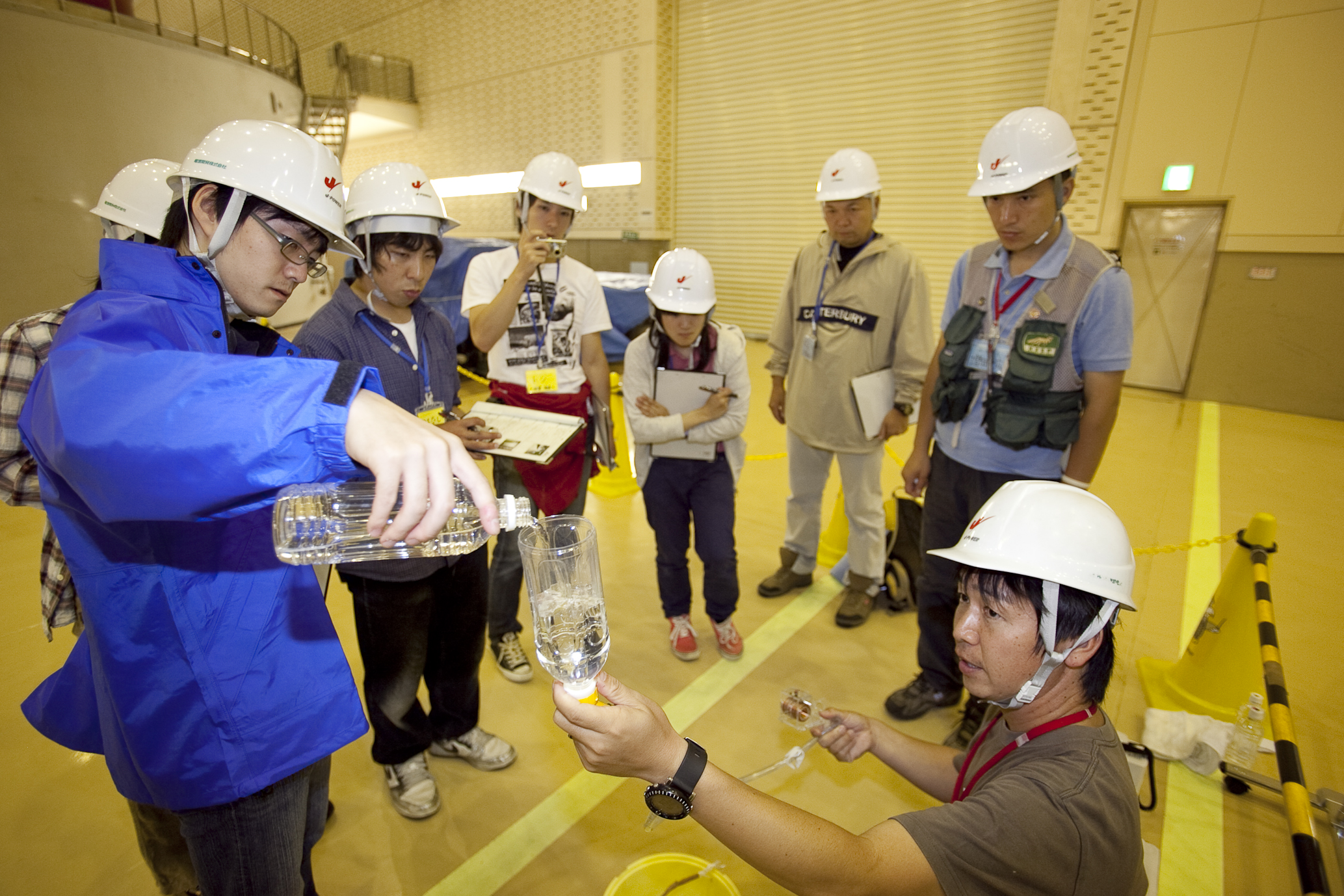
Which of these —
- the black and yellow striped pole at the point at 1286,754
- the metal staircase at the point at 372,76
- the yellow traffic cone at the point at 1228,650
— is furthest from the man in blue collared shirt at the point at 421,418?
the metal staircase at the point at 372,76

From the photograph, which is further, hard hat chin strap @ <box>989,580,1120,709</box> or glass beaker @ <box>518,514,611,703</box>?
hard hat chin strap @ <box>989,580,1120,709</box>

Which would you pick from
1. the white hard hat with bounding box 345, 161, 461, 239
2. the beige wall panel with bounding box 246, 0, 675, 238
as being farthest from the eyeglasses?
the beige wall panel with bounding box 246, 0, 675, 238

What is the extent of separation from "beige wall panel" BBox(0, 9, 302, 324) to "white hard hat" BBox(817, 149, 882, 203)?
8.68 metres

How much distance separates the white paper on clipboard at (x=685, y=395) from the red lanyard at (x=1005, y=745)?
1.88 meters

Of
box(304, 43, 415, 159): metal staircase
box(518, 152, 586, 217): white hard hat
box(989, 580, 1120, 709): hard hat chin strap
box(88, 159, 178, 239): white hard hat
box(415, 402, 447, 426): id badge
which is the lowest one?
box(989, 580, 1120, 709): hard hat chin strap

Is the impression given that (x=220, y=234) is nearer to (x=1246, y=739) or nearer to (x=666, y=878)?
(x=666, y=878)

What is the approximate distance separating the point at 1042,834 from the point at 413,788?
2.33 metres

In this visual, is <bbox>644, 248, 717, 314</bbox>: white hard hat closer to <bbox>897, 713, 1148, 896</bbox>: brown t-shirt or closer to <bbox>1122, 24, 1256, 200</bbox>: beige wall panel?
<bbox>897, 713, 1148, 896</bbox>: brown t-shirt

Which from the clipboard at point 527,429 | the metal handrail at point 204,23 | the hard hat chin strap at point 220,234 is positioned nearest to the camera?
the hard hat chin strap at point 220,234

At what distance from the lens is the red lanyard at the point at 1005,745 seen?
1.41 m

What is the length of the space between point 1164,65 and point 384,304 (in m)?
10.5

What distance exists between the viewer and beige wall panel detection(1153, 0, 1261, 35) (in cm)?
755

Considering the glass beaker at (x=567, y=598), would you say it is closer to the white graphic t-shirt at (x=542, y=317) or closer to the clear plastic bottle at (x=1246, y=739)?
the white graphic t-shirt at (x=542, y=317)

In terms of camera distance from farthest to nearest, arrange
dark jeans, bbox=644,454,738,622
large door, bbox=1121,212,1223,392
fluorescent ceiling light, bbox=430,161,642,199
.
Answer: fluorescent ceiling light, bbox=430,161,642,199 < large door, bbox=1121,212,1223,392 < dark jeans, bbox=644,454,738,622
